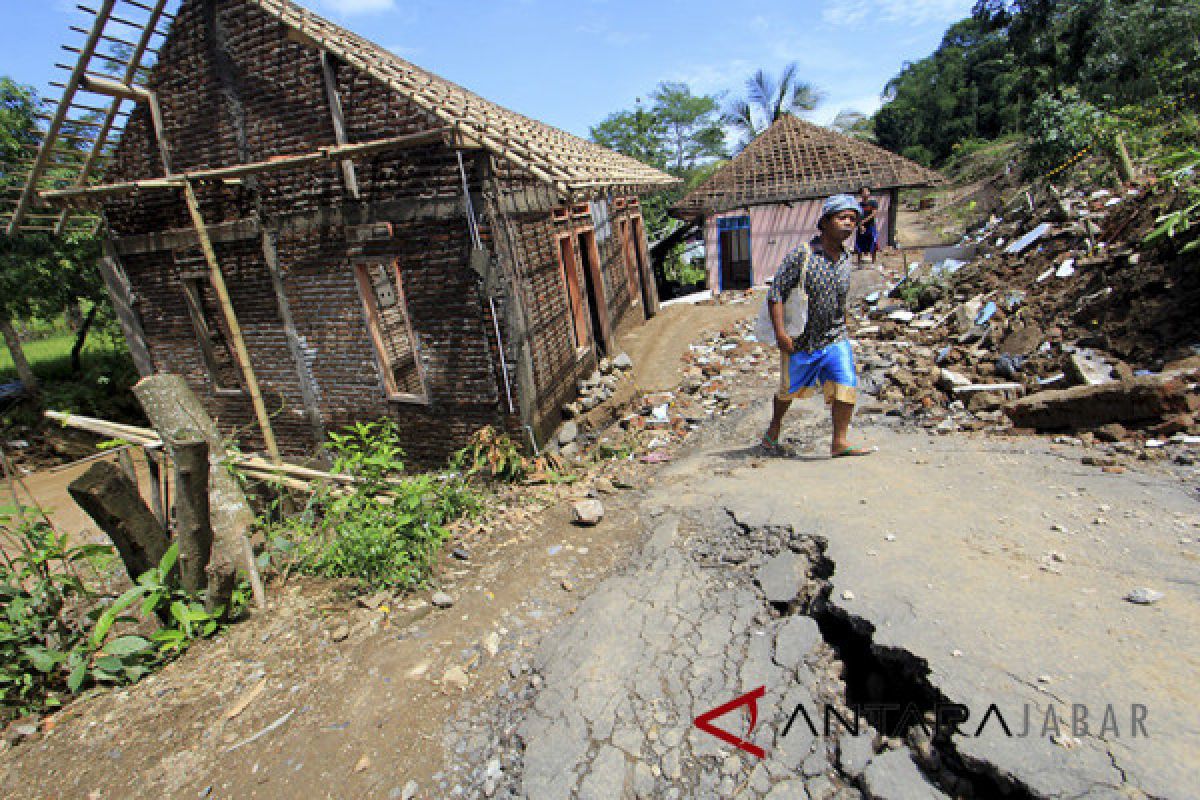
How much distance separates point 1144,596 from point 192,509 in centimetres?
470

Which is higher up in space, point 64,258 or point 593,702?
point 64,258

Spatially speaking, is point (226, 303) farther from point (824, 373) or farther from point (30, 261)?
point (30, 261)

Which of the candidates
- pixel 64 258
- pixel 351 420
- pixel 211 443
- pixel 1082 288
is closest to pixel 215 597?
pixel 211 443

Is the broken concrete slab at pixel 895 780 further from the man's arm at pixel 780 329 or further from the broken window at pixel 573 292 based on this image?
the broken window at pixel 573 292

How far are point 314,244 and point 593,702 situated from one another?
5908mm

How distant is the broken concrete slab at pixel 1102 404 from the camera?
3.76m

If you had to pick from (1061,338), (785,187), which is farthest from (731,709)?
(785,187)

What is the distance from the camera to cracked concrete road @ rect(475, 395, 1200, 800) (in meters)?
1.79

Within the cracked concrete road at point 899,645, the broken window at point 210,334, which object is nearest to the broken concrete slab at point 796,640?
the cracked concrete road at point 899,645

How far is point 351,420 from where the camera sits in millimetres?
7039

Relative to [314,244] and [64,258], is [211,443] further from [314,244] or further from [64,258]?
[64,258]


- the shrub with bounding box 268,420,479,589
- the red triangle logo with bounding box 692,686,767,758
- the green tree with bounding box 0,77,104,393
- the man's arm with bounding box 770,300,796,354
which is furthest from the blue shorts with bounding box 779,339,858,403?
the green tree with bounding box 0,77,104,393

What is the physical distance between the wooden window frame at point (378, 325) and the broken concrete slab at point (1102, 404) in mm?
5740

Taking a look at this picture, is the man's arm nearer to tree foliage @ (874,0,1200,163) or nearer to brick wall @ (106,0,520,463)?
brick wall @ (106,0,520,463)
